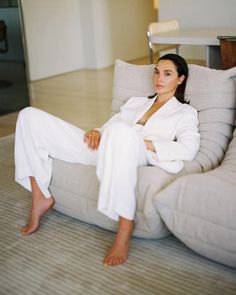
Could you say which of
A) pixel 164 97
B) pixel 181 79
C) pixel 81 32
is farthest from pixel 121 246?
pixel 81 32

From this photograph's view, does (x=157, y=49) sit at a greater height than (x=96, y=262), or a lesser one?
greater

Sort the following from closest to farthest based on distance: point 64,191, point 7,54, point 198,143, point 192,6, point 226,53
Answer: point 198,143
point 64,191
point 226,53
point 7,54
point 192,6

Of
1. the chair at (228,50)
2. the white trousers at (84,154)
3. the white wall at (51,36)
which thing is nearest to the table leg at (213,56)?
the chair at (228,50)

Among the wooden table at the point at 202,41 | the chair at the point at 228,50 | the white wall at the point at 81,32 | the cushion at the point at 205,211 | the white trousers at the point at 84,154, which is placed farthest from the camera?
the white wall at the point at 81,32

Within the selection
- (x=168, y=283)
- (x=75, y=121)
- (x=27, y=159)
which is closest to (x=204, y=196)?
(x=168, y=283)

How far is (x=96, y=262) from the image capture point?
178 cm

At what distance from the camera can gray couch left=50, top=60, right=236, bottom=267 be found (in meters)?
1.58

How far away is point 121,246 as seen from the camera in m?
1.73

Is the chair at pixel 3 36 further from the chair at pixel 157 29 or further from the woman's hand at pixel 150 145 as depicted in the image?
the woman's hand at pixel 150 145

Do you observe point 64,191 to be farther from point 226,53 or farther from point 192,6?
point 192,6

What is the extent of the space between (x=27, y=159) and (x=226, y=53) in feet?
5.61

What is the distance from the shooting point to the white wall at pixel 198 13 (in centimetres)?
528

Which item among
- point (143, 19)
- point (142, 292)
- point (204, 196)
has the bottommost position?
point (142, 292)

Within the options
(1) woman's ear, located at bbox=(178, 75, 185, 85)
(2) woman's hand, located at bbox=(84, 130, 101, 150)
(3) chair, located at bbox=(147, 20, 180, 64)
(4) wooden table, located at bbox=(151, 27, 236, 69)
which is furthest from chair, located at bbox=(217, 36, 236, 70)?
(2) woman's hand, located at bbox=(84, 130, 101, 150)
